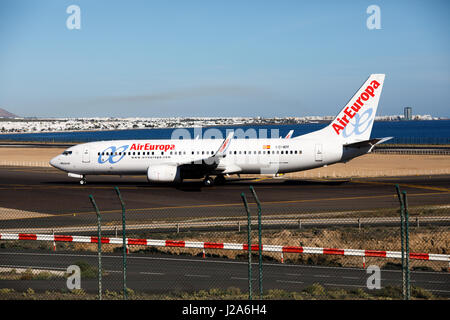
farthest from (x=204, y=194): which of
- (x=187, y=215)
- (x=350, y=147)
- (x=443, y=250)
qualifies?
(x=443, y=250)

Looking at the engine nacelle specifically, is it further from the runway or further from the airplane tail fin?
the airplane tail fin

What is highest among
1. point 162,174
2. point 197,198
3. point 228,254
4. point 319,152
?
point 319,152

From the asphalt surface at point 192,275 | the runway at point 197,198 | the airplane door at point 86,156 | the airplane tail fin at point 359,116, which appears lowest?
the runway at point 197,198

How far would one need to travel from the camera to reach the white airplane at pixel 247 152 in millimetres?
49000

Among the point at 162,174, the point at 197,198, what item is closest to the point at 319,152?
the point at 197,198

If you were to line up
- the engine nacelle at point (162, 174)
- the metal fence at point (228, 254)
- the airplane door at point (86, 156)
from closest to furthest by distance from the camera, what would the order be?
1. the metal fence at point (228, 254)
2. the engine nacelle at point (162, 174)
3. the airplane door at point (86, 156)

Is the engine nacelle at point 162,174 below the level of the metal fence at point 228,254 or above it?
above

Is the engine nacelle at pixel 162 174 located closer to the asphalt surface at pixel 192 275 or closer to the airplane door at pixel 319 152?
the airplane door at pixel 319 152

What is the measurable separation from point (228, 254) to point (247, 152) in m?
24.5

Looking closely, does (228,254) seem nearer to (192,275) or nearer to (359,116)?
(192,275)

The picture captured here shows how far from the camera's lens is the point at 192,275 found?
20188mm

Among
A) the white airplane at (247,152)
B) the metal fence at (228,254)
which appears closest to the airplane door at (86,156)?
the white airplane at (247,152)

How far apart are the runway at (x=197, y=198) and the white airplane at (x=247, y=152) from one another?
1696 mm

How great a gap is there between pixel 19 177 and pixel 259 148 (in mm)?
30017
